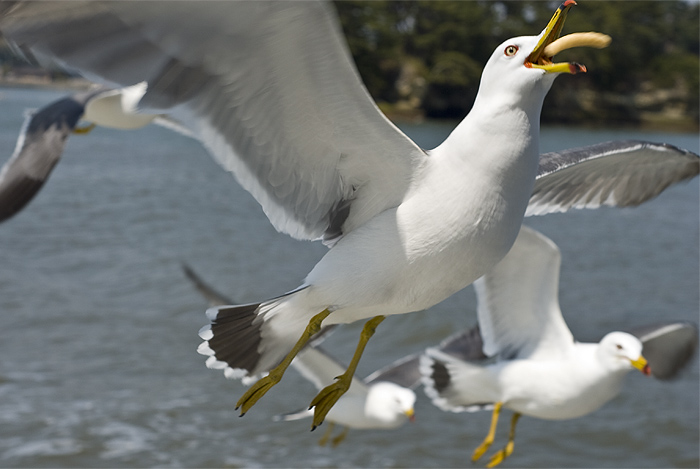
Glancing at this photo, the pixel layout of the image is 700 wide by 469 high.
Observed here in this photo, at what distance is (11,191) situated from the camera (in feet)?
13.1

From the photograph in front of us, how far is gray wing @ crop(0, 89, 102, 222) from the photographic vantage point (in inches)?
154

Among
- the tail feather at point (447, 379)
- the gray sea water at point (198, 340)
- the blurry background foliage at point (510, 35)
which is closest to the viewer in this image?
the tail feather at point (447, 379)

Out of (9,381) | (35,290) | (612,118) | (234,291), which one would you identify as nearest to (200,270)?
(234,291)

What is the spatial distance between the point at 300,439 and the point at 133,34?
581cm

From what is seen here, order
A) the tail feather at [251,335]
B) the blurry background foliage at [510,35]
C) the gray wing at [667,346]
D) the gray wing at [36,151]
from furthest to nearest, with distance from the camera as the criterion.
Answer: the blurry background foliage at [510,35] < the gray wing at [667,346] < the gray wing at [36,151] < the tail feather at [251,335]

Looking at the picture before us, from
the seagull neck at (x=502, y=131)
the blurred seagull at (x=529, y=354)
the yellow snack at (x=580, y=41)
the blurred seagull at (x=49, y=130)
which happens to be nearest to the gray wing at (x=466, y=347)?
the blurred seagull at (x=529, y=354)

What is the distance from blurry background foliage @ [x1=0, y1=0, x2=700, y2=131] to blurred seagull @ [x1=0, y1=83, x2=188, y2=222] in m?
25.7

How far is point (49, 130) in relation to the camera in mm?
4754

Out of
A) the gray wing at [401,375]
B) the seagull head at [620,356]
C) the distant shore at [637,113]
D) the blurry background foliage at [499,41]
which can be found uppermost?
the seagull head at [620,356]

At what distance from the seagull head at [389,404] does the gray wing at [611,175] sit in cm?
255

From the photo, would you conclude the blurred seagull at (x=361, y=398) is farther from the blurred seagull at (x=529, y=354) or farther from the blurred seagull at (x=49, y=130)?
the blurred seagull at (x=49, y=130)

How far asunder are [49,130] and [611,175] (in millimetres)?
3248

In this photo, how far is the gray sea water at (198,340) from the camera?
6.87m

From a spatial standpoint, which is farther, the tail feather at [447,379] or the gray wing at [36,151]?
the tail feather at [447,379]
